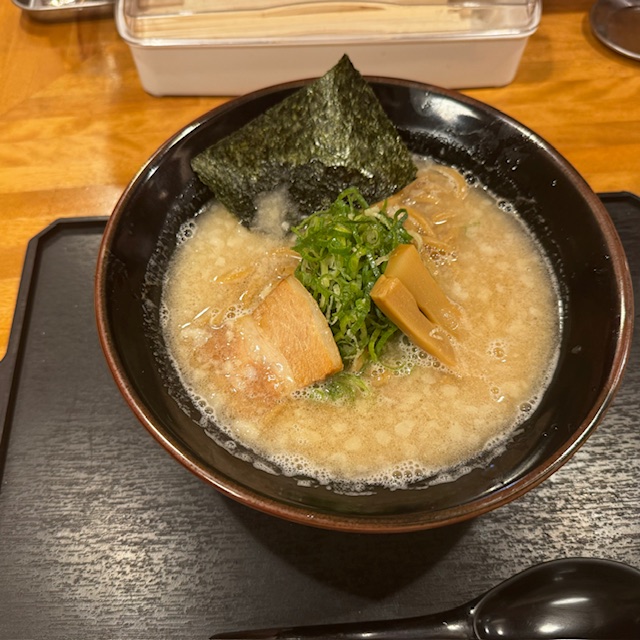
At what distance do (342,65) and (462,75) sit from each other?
77 centimetres

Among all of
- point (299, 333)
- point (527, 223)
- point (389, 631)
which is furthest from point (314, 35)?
point (389, 631)

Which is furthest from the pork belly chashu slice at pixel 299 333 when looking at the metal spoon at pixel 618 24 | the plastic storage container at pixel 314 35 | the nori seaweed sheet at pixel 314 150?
the metal spoon at pixel 618 24

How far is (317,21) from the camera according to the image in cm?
196

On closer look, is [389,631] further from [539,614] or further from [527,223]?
[527,223]

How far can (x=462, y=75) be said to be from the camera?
6.84 ft

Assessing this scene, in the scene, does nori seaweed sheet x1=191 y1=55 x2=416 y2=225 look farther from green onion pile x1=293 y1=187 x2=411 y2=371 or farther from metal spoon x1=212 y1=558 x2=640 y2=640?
metal spoon x1=212 y1=558 x2=640 y2=640

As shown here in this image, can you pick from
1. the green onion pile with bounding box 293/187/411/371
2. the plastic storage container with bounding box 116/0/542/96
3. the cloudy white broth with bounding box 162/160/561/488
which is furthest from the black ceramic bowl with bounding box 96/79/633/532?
the plastic storage container with bounding box 116/0/542/96

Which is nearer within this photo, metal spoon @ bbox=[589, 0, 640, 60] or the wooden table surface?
the wooden table surface

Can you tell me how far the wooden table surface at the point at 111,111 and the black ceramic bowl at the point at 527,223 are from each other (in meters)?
0.51

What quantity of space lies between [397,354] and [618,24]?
181cm

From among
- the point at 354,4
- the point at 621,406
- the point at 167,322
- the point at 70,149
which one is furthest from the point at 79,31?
the point at 621,406

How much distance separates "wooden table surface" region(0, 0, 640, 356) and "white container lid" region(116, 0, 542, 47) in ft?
0.81

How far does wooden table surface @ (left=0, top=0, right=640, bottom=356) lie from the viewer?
1.90 m

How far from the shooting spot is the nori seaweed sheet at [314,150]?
1510 millimetres
